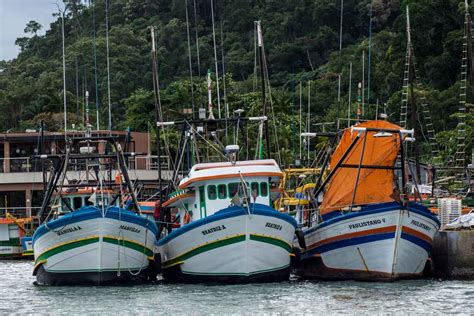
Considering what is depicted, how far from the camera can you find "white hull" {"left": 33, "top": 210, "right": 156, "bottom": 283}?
123 ft

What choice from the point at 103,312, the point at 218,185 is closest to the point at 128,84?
the point at 218,185

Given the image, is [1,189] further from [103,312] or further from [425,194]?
[103,312]

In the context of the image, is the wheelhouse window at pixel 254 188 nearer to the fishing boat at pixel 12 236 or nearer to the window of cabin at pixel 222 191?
the window of cabin at pixel 222 191

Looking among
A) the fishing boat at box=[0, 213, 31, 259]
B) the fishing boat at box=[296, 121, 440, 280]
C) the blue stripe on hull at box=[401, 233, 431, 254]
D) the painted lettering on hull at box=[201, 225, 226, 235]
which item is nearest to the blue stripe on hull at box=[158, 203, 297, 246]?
the painted lettering on hull at box=[201, 225, 226, 235]

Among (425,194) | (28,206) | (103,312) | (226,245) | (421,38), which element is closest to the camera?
(103,312)

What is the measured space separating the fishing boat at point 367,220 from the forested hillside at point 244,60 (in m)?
23.2

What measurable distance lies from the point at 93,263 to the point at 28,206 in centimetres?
3256

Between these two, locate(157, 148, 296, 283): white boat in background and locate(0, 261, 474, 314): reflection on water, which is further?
locate(157, 148, 296, 283): white boat in background

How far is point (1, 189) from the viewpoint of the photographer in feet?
234

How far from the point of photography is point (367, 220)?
3769 cm

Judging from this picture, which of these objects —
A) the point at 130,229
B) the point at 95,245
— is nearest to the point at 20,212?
the point at 130,229

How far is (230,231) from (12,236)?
1109 inches

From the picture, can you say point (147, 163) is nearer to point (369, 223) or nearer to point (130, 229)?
point (130, 229)

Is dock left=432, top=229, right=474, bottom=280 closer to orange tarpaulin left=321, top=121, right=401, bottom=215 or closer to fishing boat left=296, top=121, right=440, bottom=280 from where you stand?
fishing boat left=296, top=121, right=440, bottom=280
